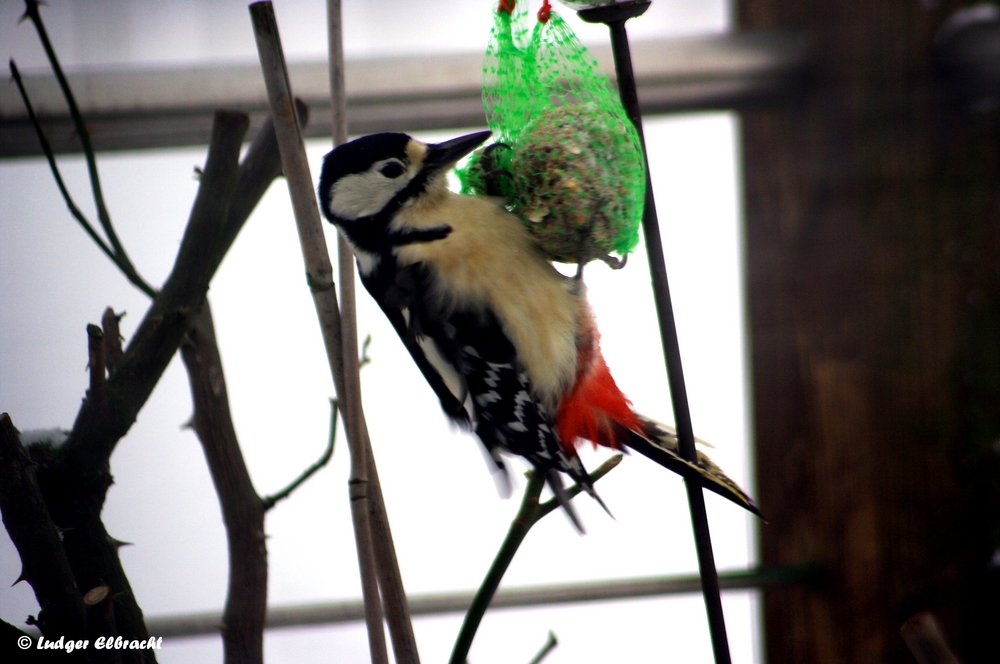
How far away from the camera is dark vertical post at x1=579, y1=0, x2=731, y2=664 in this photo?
71 cm

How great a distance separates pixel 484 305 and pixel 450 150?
230mm

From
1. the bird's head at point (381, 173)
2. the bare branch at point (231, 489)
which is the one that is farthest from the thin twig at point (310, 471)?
the bird's head at point (381, 173)

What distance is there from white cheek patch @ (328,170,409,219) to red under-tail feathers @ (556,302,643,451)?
0.34 m

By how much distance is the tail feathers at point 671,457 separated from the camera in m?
0.99

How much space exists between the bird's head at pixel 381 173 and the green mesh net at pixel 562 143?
83 mm

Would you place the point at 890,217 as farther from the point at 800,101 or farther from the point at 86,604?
the point at 86,604

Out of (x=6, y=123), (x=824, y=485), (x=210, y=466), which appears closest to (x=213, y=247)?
(x=210, y=466)

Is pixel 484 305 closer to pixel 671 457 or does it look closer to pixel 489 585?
pixel 671 457

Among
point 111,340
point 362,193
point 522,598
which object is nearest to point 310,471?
point 111,340

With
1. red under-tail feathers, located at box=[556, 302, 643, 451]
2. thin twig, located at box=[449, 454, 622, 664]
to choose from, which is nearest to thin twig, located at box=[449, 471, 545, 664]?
thin twig, located at box=[449, 454, 622, 664]

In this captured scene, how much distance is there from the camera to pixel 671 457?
3.39 feet

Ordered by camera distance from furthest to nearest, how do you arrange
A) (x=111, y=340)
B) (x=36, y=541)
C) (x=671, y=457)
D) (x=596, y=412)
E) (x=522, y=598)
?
(x=522, y=598), (x=596, y=412), (x=671, y=457), (x=111, y=340), (x=36, y=541)

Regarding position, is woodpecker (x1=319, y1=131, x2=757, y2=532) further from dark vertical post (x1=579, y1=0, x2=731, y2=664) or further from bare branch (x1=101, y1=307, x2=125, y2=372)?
bare branch (x1=101, y1=307, x2=125, y2=372)

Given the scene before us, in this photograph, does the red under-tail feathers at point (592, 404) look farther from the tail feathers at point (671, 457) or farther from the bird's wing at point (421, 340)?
the bird's wing at point (421, 340)
